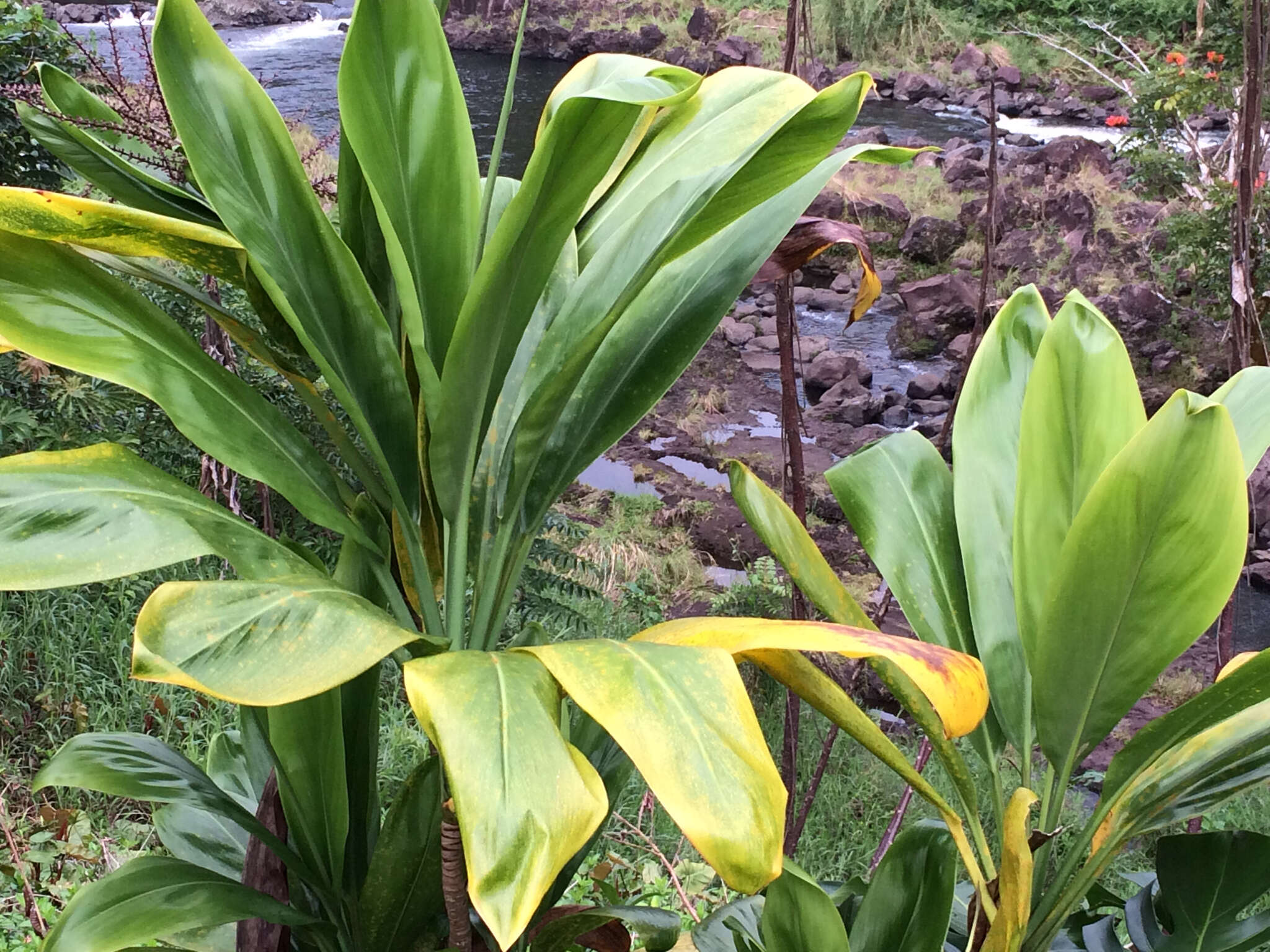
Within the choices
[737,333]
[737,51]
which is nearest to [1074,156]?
[737,51]

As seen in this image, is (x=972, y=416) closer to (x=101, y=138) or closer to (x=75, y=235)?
(x=75, y=235)

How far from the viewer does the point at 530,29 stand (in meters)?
8.23

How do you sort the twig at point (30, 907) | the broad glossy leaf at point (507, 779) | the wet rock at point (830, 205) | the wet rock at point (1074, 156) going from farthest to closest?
the wet rock at point (1074, 156)
the wet rock at point (830, 205)
the twig at point (30, 907)
the broad glossy leaf at point (507, 779)

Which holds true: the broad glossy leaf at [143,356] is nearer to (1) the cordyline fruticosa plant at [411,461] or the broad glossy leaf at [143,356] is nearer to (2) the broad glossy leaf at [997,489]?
(1) the cordyline fruticosa plant at [411,461]

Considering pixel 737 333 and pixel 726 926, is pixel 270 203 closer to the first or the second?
pixel 726 926

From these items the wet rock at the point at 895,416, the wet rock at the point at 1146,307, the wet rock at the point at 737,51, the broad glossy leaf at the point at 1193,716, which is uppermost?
the wet rock at the point at 737,51

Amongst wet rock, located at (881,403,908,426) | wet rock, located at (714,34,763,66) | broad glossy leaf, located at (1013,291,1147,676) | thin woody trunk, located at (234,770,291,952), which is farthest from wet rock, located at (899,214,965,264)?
thin woody trunk, located at (234,770,291,952)

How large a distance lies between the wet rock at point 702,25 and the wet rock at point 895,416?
16.0ft

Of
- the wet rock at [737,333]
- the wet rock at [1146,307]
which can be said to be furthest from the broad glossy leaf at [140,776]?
the wet rock at [1146,307]

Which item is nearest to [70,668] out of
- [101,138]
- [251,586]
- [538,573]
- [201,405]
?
[538,573]

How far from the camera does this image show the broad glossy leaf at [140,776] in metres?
0.83

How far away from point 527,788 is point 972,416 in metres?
0.57

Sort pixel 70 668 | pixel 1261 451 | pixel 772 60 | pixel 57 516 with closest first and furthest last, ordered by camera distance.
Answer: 1. pixel 57 516
2. pixel 1261 451
3. pixel 70 668
4. pixel 772 60

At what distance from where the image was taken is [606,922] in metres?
0.92
